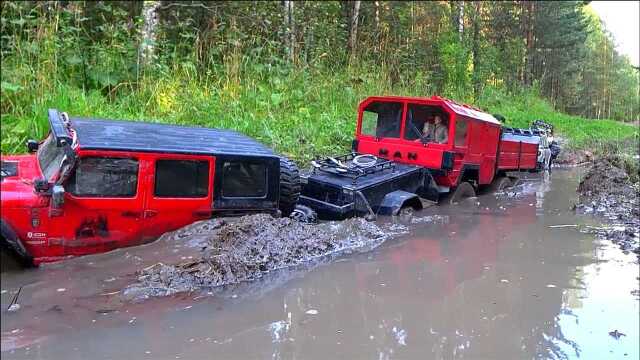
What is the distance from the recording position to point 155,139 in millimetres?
5105

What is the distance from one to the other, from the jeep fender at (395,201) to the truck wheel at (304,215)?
3.56 feet

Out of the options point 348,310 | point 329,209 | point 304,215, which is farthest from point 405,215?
point 348,310

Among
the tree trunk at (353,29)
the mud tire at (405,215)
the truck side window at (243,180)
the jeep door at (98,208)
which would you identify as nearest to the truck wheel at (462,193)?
the mud tire at (405,215)

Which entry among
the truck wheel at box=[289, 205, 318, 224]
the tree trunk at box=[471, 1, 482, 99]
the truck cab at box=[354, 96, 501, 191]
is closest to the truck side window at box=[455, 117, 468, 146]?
the truck cab at box=[354, 96, 501, 191]

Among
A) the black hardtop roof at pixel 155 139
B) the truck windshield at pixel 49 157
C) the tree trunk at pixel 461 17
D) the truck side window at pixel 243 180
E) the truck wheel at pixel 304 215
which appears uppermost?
the tree trunk at pixel 461 17

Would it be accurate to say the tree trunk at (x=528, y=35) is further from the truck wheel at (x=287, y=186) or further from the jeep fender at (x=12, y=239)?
the jeep fender at (x=12, y=239)

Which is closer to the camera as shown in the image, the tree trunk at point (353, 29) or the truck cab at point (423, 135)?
the truck cab at point (423, 135)

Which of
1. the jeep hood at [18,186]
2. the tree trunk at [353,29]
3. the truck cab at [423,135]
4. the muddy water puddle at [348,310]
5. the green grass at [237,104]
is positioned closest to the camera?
the muddy water puddle at [348,310]

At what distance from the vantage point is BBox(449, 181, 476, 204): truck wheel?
964cm

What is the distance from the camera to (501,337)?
4.38 m

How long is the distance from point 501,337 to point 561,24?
33.8 metres

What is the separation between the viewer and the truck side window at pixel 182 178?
4.89m

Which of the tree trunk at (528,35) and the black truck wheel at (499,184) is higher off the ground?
the tree trunk at (528,35)

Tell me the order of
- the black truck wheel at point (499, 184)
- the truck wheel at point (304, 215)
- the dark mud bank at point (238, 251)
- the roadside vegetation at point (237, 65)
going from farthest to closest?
the black truck wheel at point (499, 184)
the roadside vegetation at point (237, 65)
the truck wheel at point (304, 215)
the dark mud bank at point (238, 251)
